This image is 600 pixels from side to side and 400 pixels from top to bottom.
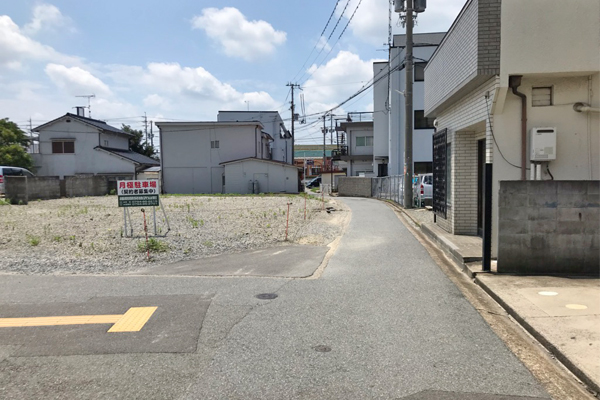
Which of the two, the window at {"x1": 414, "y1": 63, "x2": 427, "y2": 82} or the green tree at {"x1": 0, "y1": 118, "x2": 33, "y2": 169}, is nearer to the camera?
the window at {"x1": 414, "y1": 63, "x2": 427, "y2": 82}

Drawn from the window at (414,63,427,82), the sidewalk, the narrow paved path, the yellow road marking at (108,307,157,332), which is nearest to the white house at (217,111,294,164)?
the window at (414,63,427,82)

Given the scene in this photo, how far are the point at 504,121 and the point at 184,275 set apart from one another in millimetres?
6837

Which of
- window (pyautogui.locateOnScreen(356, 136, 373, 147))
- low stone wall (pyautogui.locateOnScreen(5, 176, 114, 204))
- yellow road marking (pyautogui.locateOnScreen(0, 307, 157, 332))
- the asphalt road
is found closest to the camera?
the asphalt road

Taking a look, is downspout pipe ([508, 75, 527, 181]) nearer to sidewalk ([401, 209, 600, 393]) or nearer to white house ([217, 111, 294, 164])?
sidewalk ([401, 209, 600, 393])

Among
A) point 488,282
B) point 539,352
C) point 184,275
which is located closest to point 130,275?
point 184,275

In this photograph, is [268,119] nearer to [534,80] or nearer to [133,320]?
[534,80]

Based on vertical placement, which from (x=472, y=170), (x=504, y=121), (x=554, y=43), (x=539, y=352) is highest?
(x=554, y=43)

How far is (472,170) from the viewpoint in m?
11.8

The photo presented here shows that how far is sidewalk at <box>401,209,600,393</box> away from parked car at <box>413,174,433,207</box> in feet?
45.7

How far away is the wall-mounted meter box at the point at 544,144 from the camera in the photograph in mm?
8477

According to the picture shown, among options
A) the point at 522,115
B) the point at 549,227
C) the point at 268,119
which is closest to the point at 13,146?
the point at 268,119

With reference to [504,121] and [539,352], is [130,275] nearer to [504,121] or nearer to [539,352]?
[539,352]

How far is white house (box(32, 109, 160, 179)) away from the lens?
43562mm

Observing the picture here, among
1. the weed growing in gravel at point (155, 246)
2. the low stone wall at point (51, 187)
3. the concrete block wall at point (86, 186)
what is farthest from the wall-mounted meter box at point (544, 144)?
the concrete block wall at point (86, 186)
